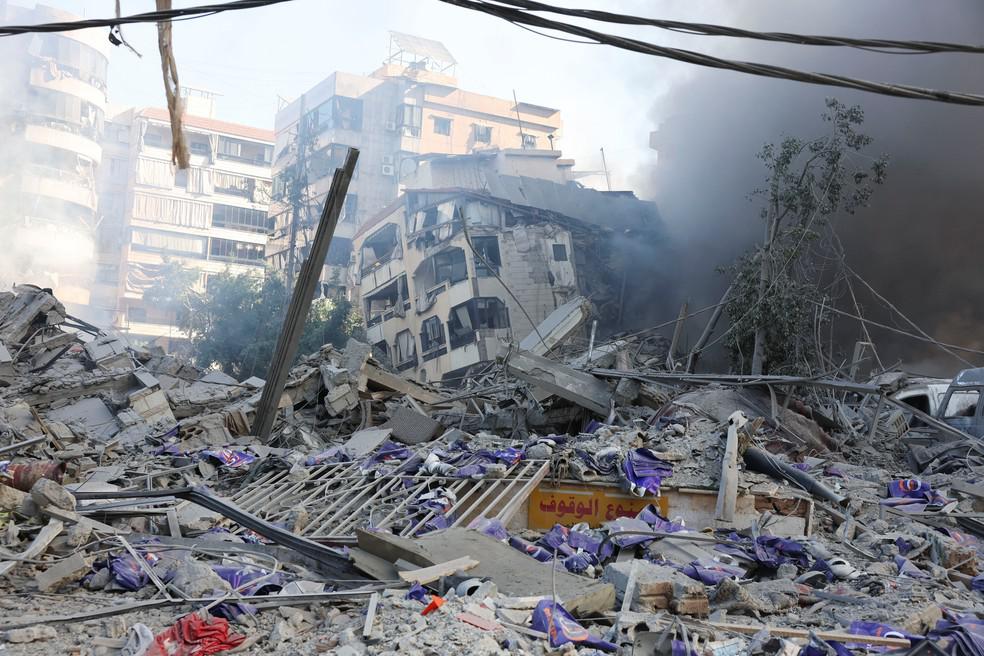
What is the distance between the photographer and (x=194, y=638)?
422 cm

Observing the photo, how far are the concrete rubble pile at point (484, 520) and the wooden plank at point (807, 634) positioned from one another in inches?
0.7

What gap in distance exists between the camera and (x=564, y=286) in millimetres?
30625

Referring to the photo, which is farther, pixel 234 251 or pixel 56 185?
pixel 234 251

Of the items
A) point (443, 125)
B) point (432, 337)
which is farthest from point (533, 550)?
point (443, 125)

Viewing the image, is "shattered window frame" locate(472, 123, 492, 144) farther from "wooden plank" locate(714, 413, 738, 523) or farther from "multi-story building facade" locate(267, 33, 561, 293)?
"wooden plank" locate(714, 413, 738, 523)

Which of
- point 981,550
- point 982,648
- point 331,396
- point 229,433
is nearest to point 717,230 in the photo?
point 331,396

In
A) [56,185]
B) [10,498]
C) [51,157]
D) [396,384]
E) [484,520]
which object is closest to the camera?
[10,498]

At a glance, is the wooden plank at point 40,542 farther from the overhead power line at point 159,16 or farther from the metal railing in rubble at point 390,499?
the overhead power line at point 159,16

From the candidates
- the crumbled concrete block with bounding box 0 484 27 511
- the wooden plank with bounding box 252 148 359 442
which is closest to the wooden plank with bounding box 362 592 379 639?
the crumbled concrete block with bounding box 0 484 27 511

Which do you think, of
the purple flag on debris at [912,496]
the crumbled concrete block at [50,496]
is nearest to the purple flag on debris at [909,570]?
the purple flag on debris at [912,496]

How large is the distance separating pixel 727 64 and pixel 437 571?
3373 millimetres

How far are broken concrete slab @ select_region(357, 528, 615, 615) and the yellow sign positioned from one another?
2.46 meters

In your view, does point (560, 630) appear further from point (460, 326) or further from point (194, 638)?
point (460, 326)

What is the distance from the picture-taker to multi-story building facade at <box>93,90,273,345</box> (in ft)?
169
